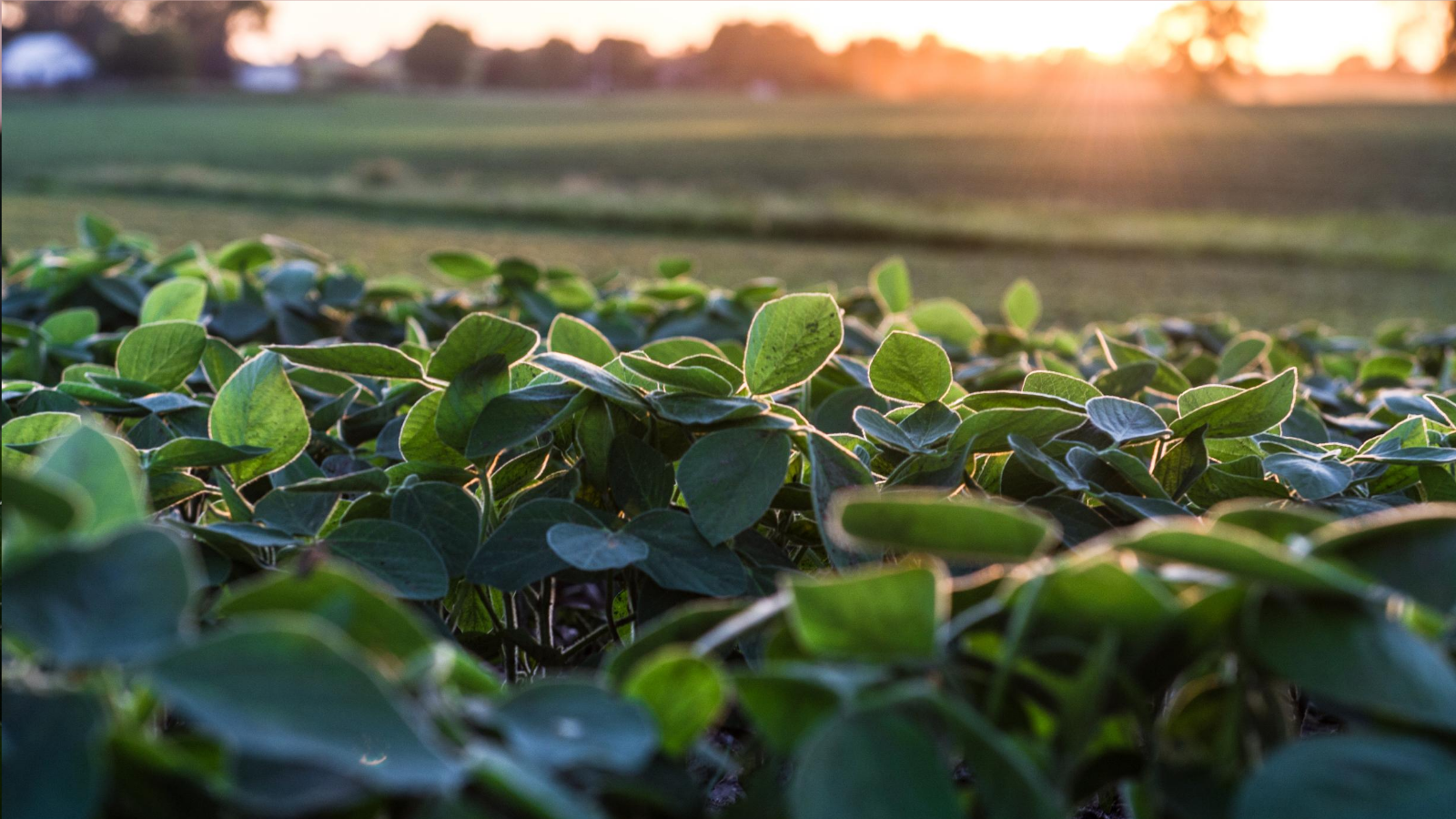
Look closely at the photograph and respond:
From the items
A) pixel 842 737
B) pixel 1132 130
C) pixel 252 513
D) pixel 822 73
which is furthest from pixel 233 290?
pixel 822 73

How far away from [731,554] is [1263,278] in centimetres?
435

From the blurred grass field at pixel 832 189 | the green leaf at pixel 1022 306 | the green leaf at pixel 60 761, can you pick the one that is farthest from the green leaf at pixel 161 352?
the blurred grass field at pixel 832 189

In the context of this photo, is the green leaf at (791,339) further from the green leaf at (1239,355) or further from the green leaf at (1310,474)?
the green leaf at (1239,355)

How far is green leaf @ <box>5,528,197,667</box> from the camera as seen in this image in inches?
7.3

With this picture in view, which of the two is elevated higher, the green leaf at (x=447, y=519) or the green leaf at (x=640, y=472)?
the green leaf at (x=640, y=472)

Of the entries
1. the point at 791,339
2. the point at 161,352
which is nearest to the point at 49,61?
the point at 161,352

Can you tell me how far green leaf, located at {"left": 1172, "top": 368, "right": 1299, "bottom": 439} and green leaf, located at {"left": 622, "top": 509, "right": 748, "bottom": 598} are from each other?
0.17m

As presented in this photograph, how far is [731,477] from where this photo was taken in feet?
1.16

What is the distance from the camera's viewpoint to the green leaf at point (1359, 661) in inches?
7.9

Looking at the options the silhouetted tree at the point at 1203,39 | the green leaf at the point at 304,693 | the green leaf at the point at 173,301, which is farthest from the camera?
the silhouetted tree at the point at 1203,39

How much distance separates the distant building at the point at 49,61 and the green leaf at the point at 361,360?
30092 millimetres

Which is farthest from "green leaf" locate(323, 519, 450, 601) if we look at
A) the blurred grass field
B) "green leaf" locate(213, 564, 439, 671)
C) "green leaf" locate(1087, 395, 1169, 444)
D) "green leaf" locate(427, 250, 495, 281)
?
the blurred grass field

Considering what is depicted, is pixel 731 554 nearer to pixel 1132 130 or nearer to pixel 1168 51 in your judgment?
pixel 1132 130

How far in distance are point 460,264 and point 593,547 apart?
0.54 metres
